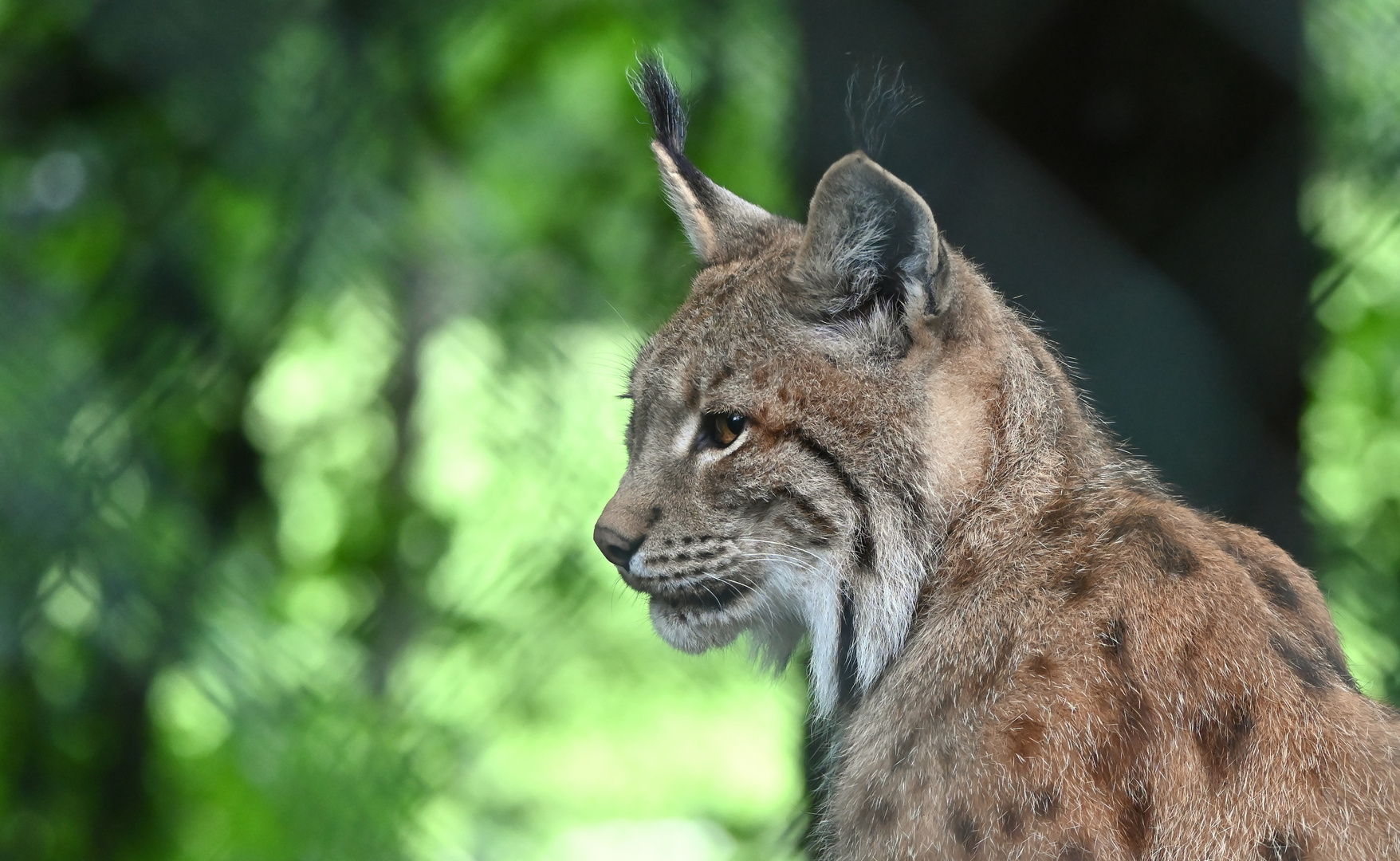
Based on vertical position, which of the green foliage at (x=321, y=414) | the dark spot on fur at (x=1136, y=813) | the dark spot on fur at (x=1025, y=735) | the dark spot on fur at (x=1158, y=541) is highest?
the dark spot on fur at (x=1158, y=541)

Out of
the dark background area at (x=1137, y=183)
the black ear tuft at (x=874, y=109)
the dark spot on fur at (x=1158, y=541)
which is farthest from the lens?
the dark background area at (x=1137, y=183)

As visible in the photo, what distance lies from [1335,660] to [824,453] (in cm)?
80

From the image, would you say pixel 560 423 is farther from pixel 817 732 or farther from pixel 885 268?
pixel 885 268

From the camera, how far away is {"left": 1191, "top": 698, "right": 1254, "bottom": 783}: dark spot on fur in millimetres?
1542

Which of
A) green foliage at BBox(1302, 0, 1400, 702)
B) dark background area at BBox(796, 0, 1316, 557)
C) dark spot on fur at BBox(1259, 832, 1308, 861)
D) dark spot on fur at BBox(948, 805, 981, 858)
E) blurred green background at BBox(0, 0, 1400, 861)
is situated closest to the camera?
dark spot on fur at BBox(1259, 832, 1308, 861)

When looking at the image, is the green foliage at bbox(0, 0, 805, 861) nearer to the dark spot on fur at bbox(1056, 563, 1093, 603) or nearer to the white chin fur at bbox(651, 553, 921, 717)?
the white chin fur at bbox(651, 553, 921, 717)

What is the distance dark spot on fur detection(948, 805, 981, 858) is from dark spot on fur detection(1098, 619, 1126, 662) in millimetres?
298

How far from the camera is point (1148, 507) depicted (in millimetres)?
1851

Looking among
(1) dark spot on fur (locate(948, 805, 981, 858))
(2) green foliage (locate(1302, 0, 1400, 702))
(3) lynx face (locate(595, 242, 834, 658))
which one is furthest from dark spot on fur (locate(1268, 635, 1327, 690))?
(2) green foliage (locate(1302, 0, 1400, 702))

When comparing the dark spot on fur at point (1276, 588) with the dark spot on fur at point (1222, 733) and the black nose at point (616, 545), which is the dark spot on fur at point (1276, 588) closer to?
the dark spot on fur at point (1222, 733)

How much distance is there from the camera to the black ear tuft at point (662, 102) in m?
2.34

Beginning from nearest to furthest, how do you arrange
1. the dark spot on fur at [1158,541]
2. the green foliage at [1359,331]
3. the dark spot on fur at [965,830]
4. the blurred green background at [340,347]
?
the dark spot on fur at [965,830] → the dark spot on fur at [1158,541] → the green foliage at [1359,331] → the blurred green background at [340,347]

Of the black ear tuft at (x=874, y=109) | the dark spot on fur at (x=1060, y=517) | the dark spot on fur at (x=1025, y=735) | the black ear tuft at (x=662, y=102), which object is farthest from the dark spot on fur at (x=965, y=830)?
the black ear tuft at (x=662, y=102)

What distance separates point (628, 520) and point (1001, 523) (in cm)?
62
